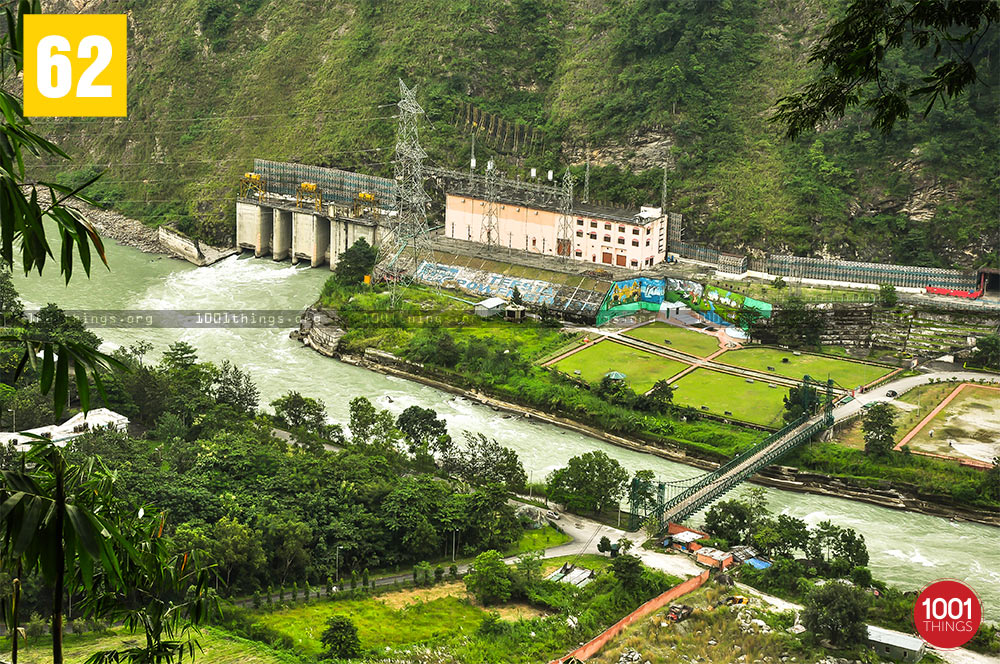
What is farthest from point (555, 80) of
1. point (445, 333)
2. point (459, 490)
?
point (459, 490)

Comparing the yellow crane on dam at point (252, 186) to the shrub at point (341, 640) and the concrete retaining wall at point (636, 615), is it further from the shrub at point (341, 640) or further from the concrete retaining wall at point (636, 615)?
the shrub at point (341, 640)

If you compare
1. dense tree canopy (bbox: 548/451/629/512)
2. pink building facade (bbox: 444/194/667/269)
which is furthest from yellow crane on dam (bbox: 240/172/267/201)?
dense tree canopy (bbox: 548/451/629/512)

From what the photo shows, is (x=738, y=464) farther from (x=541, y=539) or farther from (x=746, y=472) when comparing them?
(x=541, y=539)

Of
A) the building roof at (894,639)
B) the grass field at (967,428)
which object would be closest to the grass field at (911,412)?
the grass field at (967,428)

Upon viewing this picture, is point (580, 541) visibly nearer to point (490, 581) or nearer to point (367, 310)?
point (490, 581)

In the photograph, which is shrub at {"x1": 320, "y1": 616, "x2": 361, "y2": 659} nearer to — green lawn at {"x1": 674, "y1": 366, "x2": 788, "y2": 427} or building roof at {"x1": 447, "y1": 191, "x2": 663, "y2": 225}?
green lawn at {"x1": 674, "y1": 366, "x2": 788, "y2": 427}

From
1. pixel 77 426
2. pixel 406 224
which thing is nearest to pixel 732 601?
pixel 77 426
